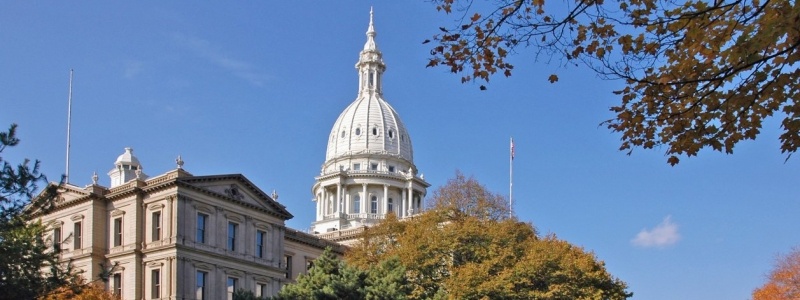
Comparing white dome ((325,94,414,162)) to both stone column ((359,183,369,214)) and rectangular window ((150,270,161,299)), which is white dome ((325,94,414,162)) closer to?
stone column ((359,183,369,214))

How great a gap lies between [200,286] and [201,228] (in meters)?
3.97

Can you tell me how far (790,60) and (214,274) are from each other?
61.4 meters

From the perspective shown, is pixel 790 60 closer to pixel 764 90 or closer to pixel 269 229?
pixel 764 90

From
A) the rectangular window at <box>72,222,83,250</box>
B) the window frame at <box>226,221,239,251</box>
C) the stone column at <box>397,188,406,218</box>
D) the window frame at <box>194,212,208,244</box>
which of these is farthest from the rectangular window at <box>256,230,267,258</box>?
the stone column at <box>397,188,406,218</box>

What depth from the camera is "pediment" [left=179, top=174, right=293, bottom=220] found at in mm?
71375

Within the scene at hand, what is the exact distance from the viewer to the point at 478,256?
201 feet

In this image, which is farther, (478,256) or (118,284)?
(118,284)

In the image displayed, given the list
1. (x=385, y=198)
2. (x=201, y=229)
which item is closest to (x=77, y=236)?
(x=201, y=229)

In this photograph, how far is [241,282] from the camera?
246 feet

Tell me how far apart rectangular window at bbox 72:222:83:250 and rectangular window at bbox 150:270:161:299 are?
5.99 meters

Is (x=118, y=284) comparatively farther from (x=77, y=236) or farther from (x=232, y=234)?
(x=232, y=234)

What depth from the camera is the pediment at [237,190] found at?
71375 millimetres

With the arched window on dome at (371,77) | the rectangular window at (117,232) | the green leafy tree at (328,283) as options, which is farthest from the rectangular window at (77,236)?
the arched window on dome at (371,77)

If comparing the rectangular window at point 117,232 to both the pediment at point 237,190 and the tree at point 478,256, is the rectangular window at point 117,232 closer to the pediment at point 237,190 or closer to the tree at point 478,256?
the pediment at point 237,190
